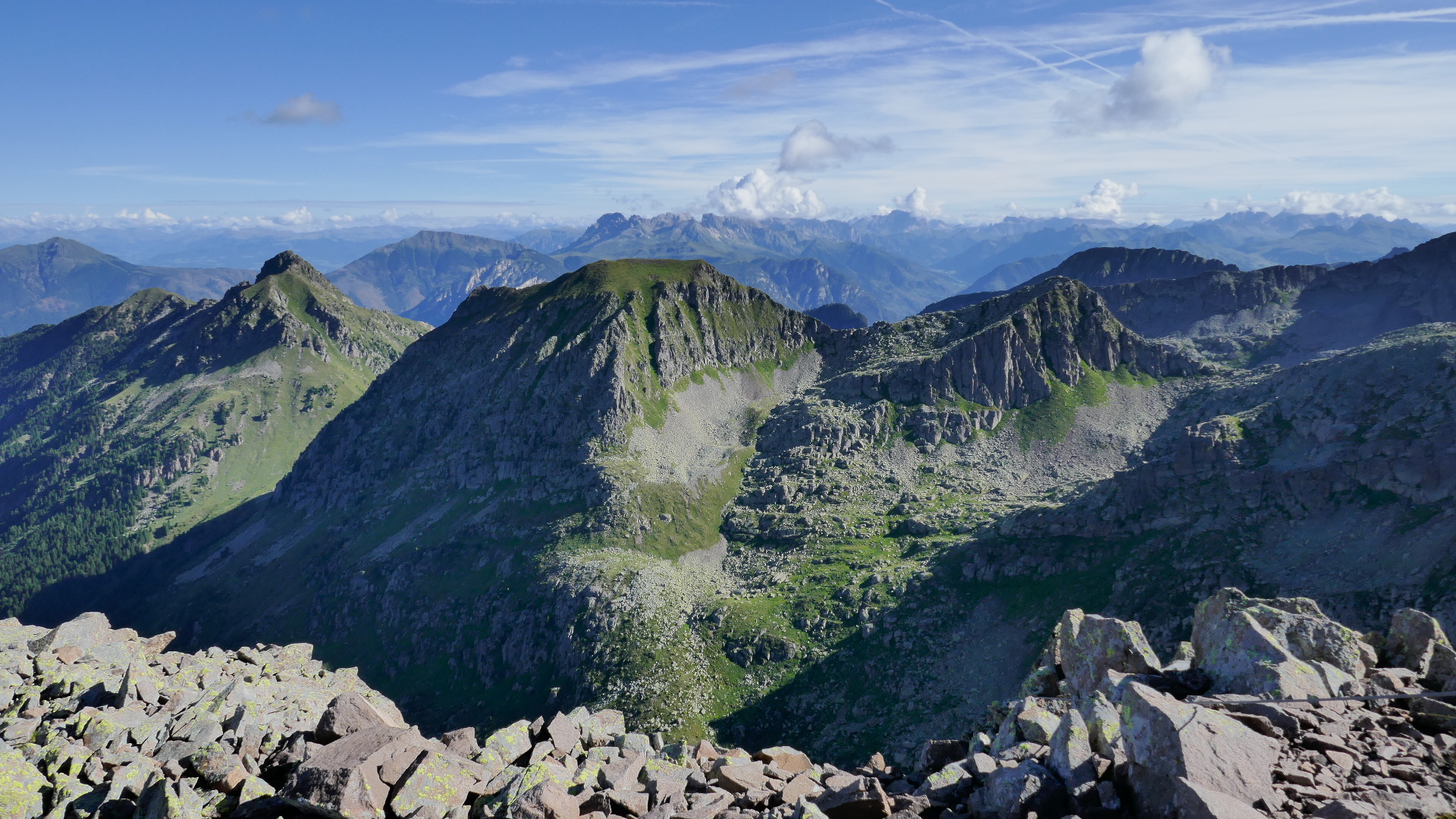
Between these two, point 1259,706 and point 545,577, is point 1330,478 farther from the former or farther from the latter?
point 545,577

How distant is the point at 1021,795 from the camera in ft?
67.2

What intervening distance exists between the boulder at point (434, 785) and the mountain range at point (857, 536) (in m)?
79.6

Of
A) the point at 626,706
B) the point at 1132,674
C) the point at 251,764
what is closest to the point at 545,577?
the point at 626,706

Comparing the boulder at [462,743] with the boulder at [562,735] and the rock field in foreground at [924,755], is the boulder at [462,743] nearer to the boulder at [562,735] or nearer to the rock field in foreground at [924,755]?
the rock field in foreground at [924,755]

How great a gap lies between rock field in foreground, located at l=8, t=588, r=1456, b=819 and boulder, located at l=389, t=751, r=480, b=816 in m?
0.08

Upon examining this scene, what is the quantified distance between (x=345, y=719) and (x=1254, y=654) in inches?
1509

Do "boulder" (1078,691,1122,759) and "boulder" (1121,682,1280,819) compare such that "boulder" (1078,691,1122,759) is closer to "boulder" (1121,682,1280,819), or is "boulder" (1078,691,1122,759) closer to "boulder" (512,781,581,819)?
"boulder" (1121,682,1280,819)

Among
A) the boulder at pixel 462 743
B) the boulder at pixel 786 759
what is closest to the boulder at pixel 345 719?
the boulder at pixel 462 743

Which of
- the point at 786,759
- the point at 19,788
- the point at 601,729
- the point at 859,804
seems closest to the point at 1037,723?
the point at 859,804

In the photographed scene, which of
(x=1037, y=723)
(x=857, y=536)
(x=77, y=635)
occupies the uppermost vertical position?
(x=1037, y=723)

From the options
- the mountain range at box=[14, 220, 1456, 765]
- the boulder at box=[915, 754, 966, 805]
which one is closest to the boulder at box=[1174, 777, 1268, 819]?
the boulder at box=[915, 754, 966, 805]

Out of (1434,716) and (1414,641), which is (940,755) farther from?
(1414,641)

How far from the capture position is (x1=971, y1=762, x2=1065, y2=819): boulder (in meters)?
20.3

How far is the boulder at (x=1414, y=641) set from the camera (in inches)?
1072
